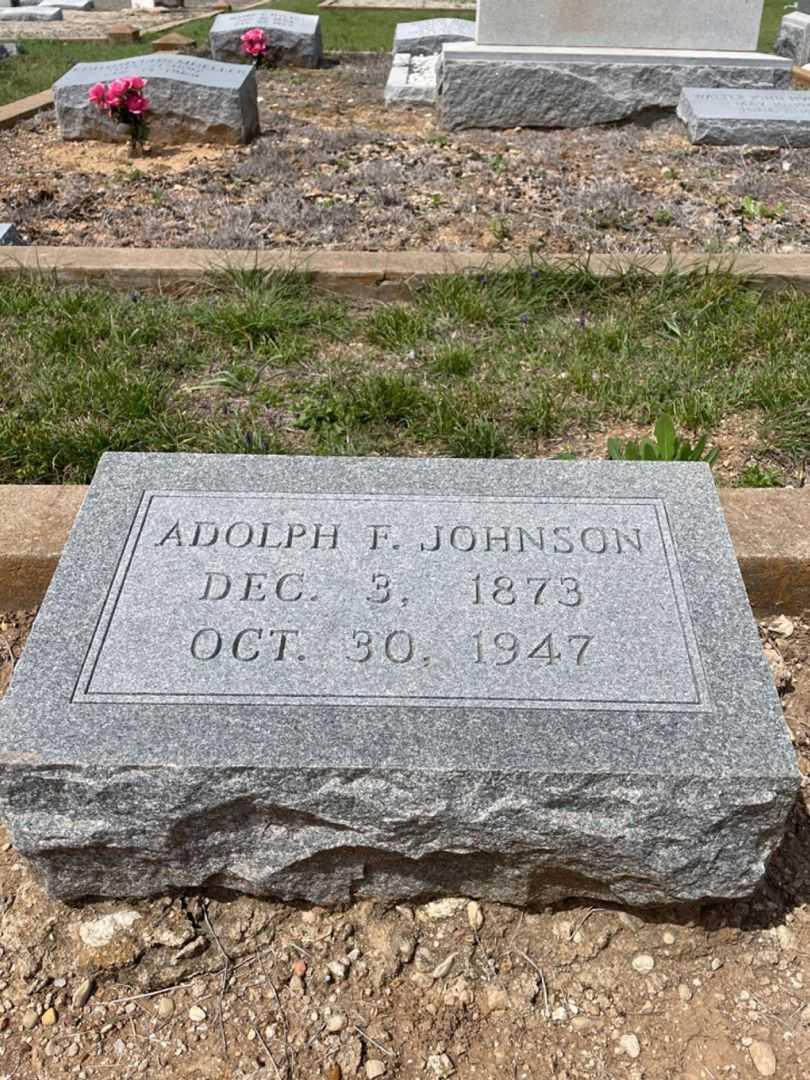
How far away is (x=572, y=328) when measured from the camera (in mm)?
3711

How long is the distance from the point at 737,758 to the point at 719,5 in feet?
A: 24.0

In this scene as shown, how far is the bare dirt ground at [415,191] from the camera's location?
4805 mm


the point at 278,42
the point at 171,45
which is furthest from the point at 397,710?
the point at 171,45

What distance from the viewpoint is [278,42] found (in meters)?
10.2

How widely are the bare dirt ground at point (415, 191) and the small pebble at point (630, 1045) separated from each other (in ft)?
11.0

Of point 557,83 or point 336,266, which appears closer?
point 336,266

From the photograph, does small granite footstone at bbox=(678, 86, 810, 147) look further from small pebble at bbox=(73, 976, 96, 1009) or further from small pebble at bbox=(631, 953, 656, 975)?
small pebble at bbox=(73, 976, 96, 1009)

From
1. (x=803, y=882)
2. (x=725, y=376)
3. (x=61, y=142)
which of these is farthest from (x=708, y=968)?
(x=61, y=142)

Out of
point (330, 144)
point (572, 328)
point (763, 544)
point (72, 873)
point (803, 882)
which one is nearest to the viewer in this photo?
point (72, 873)

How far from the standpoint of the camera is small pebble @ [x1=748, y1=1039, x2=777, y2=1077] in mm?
1642

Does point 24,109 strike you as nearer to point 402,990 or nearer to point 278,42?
point 278,42

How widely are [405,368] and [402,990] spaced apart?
2278 mm

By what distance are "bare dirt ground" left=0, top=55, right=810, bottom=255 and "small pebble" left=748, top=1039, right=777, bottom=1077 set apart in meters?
3.36

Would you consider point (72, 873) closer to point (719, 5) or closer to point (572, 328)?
point (572, 328)
